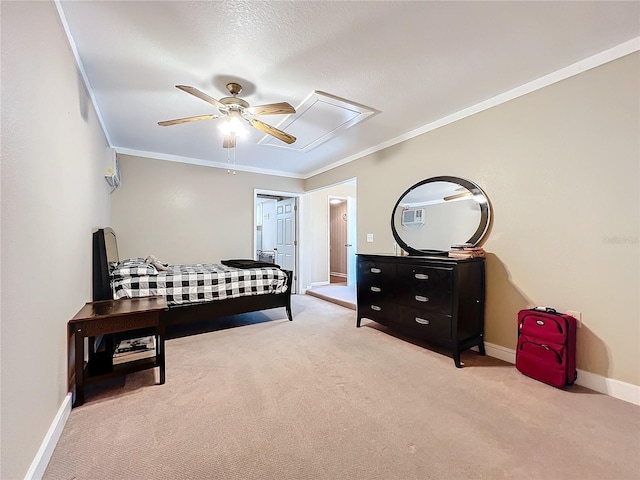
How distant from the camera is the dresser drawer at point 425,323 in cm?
258

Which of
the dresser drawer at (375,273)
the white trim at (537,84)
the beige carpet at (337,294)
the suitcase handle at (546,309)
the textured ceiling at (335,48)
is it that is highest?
the textured ceiling at (335,48)

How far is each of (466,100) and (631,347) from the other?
2.37 m

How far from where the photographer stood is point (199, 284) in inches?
127

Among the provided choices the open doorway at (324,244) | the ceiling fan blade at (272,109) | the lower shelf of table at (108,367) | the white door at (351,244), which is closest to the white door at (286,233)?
the open doorway at (324,244)

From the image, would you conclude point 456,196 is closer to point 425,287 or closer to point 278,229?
point 425,287

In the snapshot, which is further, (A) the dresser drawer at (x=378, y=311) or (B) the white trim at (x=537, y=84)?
(A) the dresser drawer at (x=378, y=311)

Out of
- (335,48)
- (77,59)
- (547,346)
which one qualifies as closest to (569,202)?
(547,346)

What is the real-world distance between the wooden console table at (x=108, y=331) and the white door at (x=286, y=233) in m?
3.74

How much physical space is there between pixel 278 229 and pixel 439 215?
4.12 metres

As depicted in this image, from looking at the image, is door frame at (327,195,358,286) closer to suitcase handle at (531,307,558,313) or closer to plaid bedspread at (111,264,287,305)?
plaid bedspread at (111,264,287,305)

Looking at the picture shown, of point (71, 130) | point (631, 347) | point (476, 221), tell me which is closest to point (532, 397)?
point (631, 347)

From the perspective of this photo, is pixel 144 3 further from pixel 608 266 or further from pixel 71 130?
pixel 608 266

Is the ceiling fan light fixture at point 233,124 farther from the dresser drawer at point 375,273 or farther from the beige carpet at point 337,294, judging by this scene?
the beige carpet at point 337,294

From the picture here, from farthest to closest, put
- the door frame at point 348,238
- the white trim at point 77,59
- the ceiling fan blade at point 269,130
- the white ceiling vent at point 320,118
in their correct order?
the door frame at point 348,238, the white ceiling vent at point 320,118, the ceiling fan blade at point 269,130, the white trim at point 77,59
